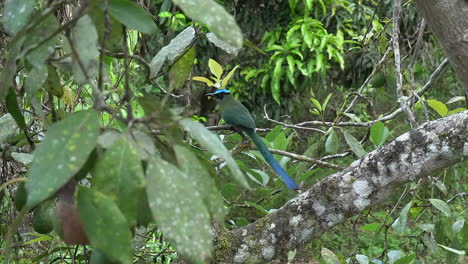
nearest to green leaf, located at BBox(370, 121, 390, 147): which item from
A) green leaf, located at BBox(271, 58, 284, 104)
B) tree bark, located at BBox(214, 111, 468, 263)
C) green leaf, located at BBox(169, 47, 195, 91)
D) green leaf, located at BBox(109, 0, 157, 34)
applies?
tree bark, located at BBox(214, 111, 468, 263)

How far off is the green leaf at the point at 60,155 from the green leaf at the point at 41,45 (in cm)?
9

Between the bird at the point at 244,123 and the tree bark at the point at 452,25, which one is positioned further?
the bird at the point at 244,123

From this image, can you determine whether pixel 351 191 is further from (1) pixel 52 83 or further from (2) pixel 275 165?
(1) pixel 52 83

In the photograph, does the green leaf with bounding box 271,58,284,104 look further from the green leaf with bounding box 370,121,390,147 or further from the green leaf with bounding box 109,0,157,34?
the green leaf with bounding box 109,0,157,34

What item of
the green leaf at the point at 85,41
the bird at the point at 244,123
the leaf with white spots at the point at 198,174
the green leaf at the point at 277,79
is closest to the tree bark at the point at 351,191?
the bird at the point at 244,123

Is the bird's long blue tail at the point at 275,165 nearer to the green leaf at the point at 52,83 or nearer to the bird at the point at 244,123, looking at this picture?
the bird at the point at 244,123

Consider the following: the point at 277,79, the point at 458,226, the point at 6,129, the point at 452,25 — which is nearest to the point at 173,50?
the point at 6,129

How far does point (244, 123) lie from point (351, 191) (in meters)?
0.82

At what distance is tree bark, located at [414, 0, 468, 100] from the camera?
144cm

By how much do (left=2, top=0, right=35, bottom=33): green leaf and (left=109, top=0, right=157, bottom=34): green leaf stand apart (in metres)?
0.09

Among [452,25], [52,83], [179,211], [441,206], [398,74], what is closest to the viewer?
[179,211]

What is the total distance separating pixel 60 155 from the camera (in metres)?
0.55

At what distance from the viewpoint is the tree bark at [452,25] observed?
144cm

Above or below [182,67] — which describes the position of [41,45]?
above
